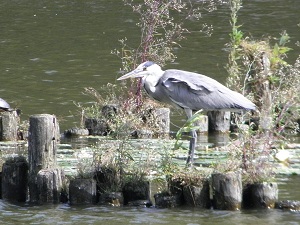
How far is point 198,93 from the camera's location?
11633 millimetres

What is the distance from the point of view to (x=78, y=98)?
658 inches

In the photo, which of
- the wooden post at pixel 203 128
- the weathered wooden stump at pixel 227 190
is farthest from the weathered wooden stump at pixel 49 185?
the wooden post at pixel 203 128

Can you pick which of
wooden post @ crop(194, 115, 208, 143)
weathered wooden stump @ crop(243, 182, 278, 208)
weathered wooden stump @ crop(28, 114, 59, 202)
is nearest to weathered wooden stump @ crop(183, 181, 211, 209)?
weathered wooden stump @ crop(243, 182, 278, 208)

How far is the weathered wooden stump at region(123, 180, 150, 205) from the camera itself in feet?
32.8

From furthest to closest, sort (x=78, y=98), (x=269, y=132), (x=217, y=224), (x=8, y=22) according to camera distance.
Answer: (x=8, y=22), (x=78, y=98), (x=269, y=132), (x=217, y=224)

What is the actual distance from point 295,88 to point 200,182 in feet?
5.91

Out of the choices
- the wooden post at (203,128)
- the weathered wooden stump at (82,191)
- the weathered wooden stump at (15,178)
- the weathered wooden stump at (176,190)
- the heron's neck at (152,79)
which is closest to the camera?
the weathered wooden stump at (176,190)

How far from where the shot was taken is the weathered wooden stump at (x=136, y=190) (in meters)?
10.0

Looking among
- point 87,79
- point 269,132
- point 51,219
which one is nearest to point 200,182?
point 269,132

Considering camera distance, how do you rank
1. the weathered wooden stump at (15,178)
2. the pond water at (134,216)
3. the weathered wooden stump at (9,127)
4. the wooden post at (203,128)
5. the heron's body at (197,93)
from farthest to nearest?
the wooden post at (203,128), the weathered wooden stump at (9,127), the heron's body at (197,93), the weathered wooden stump at (15,178), the pond water at (134,216)

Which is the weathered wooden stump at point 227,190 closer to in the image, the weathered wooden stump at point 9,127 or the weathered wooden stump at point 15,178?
the weathered wooden stump at point 15,178

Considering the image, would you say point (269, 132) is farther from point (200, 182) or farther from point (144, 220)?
→ point (144, 220)

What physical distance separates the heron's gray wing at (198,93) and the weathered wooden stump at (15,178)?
227 cm

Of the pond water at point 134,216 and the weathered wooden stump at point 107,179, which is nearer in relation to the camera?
the pond water at point 134,216
